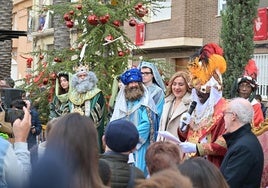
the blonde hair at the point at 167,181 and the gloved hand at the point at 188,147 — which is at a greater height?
the blonde hair at the point at 167,181

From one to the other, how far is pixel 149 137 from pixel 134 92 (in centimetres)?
59

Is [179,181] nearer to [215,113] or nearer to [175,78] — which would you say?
[215,113]

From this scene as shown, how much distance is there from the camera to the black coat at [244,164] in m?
5.19

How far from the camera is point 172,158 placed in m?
4.39

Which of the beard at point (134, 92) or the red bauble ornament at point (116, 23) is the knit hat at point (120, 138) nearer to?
the beard at point (134, 92)

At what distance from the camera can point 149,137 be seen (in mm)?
7492

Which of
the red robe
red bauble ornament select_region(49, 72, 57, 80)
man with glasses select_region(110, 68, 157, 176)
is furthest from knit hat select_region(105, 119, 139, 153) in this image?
red bauble ornament select_region(49, 72, 57, 80)

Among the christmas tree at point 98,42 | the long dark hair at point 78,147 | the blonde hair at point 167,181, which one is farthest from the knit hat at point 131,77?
the blonde hair at point 167,181

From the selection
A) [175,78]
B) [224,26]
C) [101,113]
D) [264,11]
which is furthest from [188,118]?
[264,11]

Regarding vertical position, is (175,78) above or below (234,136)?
above

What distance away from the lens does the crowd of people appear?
122 inches

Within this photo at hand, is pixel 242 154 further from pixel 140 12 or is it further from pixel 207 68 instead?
pixel 140 12

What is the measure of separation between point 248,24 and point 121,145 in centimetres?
894

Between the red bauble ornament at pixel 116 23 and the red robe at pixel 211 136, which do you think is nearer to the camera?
the red robe at pixel 211 136
